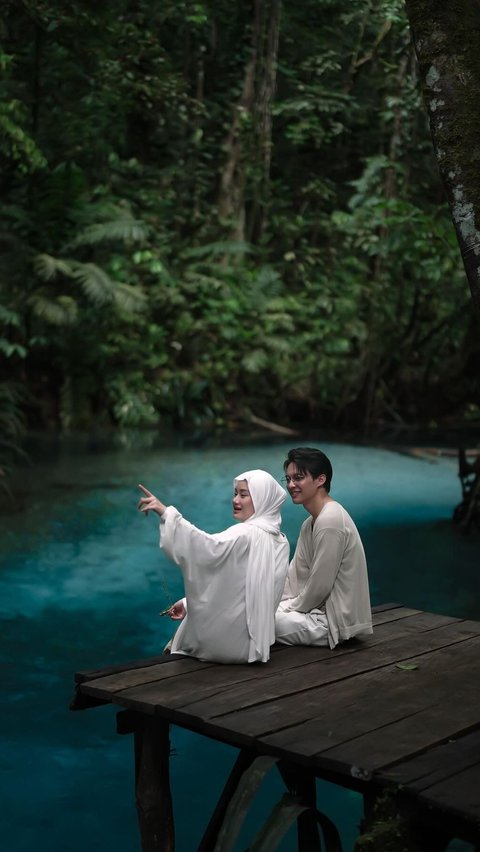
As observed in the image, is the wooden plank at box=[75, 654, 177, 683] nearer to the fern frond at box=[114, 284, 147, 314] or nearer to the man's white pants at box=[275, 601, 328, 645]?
→ the man's white pants at box=[275, 601, 328, 645]

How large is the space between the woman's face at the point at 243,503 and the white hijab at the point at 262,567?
2 centimetres

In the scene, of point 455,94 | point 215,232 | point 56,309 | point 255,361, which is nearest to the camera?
point 455,94

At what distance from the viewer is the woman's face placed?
4.20 meters

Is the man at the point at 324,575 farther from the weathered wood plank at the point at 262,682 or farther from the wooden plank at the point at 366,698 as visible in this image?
the wooden plank at the point at 366,698

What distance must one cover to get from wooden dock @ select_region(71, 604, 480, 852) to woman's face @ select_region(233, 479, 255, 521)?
59 cm

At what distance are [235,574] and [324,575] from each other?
0.42m

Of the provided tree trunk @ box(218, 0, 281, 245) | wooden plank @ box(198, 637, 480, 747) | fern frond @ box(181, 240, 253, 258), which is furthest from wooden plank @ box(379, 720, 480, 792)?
tree trunk @ box(218, 0, 281, 245)

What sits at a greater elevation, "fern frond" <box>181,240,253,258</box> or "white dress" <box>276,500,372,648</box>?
"fern frond" <box>181,240,253,258</box>

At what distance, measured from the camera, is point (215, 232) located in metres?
22.2

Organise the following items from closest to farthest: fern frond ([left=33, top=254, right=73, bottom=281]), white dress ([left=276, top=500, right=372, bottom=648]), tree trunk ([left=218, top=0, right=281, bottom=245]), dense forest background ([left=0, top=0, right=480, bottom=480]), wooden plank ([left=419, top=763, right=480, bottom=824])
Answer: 1. wooden plank ([left=419, top=763, right=480, bottom=824])
2. white dress ([left=276, top=500, right=372, bottom=648])
3. fern frond ([left=33, top=254, right=73, bottom=281])
4. dense forest background ([left=0, top=0, right=480, bottom=480])
5. tree trunk ([left=218, top=0, right=281, bottom=245])

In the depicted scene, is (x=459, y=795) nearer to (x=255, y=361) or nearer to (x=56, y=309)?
(x=56, y=309)

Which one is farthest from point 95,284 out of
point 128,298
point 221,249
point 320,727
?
point 320,727

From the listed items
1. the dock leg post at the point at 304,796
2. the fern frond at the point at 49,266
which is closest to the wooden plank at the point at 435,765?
the dock leg post at the point at 304,796

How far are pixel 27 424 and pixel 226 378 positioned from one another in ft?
13.3
